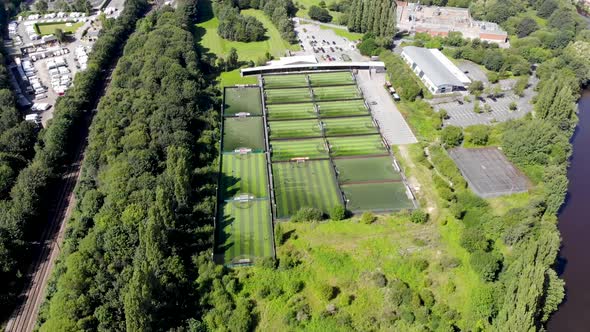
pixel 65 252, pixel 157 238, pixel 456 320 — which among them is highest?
pixel 157 238

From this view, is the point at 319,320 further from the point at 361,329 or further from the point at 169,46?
the point at 169,46

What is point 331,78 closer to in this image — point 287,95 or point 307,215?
point 287,95

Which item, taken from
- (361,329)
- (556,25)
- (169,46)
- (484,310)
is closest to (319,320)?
(361,329)

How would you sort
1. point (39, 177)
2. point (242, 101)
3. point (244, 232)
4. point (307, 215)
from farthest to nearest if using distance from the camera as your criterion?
1. point (242, 101)
2. point (39, 177)
3. point (307, 215)
4. point (244, 232)

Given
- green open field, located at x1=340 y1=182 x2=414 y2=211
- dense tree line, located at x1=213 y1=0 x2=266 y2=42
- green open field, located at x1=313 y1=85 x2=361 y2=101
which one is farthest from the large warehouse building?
dense tree line, located at x1=213 y1=0 x2=266 y2=42

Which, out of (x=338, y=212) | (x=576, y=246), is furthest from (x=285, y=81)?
(x=576, y=246)

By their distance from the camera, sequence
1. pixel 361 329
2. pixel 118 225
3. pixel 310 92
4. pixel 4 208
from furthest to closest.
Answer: pixel 310 92 < pixel 4 208 < pixel 118 225 < pixel 361 329
